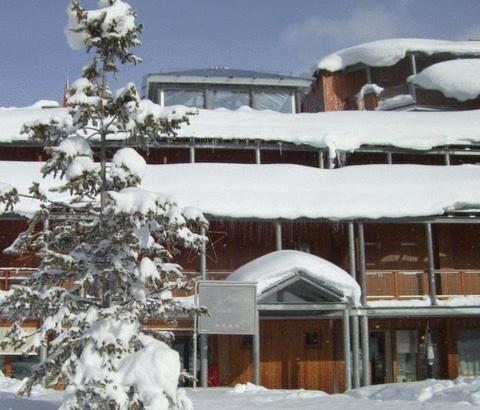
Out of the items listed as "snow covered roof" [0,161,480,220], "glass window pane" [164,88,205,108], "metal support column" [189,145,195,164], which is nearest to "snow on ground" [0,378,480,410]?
"snow covered roof" [0,161,480,220]

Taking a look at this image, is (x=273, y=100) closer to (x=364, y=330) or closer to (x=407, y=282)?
(x=407, y=282)

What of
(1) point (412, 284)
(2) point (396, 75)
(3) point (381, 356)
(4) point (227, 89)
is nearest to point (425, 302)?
(1) point (412, 284)

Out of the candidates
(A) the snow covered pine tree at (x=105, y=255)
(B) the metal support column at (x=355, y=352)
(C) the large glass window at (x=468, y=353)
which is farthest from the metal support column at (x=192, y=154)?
(A) the snow covered pine tree at (x=105, y=255)

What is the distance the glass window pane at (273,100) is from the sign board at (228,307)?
13.3 metres

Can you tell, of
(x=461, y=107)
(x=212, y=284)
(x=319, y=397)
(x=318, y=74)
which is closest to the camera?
(x=319, y=397)

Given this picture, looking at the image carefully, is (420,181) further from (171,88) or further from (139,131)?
(139,131)

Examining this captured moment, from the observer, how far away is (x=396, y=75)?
33781 mm

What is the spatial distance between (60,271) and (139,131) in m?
2.06

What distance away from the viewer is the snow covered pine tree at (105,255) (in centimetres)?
795

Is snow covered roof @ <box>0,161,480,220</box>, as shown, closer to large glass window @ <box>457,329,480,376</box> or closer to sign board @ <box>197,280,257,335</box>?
sign board @ <box>197,280,257,335</box>

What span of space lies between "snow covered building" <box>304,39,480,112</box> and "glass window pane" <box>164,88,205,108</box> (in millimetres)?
7260

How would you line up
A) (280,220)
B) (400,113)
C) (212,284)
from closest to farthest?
(212,284) → (280,220) → (400,113)

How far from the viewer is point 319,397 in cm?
1477

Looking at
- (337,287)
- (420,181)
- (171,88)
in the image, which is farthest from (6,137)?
(420,181)
